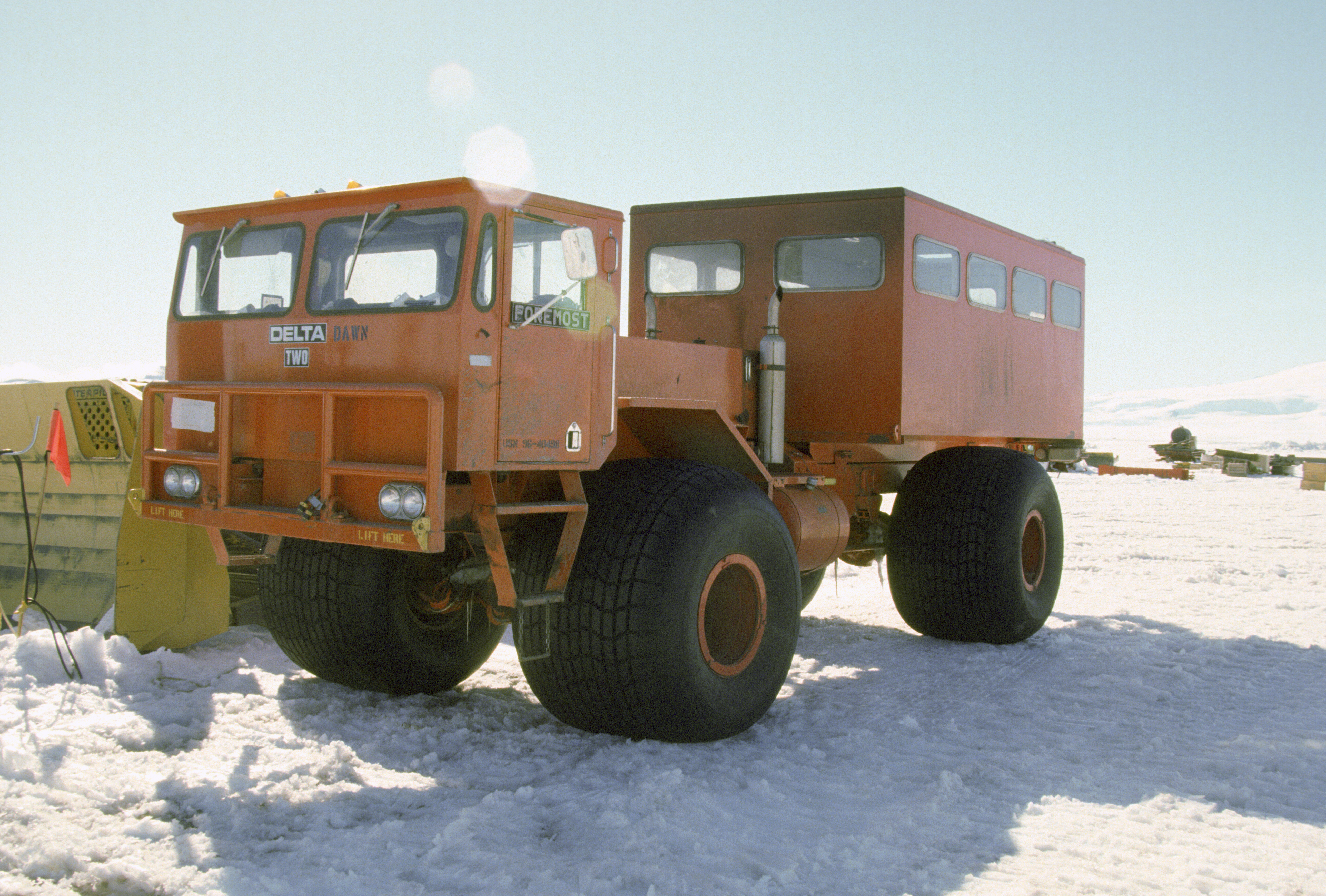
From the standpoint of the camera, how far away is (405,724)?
543 centimetres

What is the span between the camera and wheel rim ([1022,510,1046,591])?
853cm

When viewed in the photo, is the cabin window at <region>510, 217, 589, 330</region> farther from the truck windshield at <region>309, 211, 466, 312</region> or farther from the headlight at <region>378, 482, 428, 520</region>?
the headlight at <region>378, 482, 428, 520</region>

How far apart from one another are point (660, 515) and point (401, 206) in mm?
1810

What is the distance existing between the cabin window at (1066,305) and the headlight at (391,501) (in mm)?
6966

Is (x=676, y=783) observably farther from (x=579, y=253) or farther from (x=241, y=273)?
(x=241, y=273)

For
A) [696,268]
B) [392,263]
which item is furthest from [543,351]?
[696,268]

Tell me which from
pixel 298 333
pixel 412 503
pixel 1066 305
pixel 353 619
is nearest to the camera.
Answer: pixel 412 503

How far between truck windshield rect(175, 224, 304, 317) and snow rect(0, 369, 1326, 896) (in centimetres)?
184

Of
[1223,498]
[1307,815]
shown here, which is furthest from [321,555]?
[1223,498]

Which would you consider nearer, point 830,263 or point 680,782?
point 680,782

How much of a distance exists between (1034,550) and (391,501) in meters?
5.85

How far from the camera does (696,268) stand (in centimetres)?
809

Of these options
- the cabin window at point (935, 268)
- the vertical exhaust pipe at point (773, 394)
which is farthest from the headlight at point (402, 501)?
the cabin window at point (935, 268)

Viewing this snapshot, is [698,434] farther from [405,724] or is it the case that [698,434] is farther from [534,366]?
[405,724]
